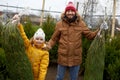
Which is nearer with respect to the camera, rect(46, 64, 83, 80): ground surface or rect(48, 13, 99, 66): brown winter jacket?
rect(48, 13, 99, 66): brown winter jacket

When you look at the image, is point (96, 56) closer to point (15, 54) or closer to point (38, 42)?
point (38, 42)

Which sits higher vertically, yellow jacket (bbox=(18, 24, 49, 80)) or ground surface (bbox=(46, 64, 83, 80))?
yellow jacket (bbox=(18, 24, 49, 80))

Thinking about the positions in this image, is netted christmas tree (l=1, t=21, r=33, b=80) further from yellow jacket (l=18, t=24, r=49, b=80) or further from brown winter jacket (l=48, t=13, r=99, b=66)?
brown winter jacket (l=48, t=13, r=99, b=66)

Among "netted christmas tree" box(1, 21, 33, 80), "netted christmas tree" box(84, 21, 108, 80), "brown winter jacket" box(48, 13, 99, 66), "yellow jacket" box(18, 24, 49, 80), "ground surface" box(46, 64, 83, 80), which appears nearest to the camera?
"netted christmas tree" box(1, 21, 33, 80)

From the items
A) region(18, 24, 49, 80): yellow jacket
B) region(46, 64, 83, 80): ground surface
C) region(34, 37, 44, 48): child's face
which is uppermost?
region(34, 37, 44, 48): child's face

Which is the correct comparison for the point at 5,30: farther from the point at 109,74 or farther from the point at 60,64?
the point at 109,74

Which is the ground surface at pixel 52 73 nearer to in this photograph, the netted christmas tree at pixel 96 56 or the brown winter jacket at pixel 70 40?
the brown winter jacket at pixel 70 40

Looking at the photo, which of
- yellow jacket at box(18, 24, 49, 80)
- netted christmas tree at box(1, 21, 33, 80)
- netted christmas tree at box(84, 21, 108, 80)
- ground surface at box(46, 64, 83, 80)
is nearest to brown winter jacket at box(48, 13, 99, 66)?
netted christmas tree at box(84, 21, 108, 80)

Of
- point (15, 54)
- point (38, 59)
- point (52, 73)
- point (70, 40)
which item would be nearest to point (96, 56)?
point (70, 40)

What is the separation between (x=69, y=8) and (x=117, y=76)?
65.1 inches

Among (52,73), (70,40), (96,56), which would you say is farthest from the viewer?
(52,73)

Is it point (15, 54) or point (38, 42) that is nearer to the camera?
point (15, 54)

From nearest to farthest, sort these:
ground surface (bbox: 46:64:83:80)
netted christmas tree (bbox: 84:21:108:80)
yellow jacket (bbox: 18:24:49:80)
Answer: yellow jacket (bbox: 18:24:49:80) → netted christmas tree (bbox: 84:21:108:80) → ground surface (bbox: 46:64:83:80)

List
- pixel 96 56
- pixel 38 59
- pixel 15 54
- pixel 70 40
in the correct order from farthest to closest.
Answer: pixel 70 40, pixel 96 56, pixel 38 59, pixel 15 54
